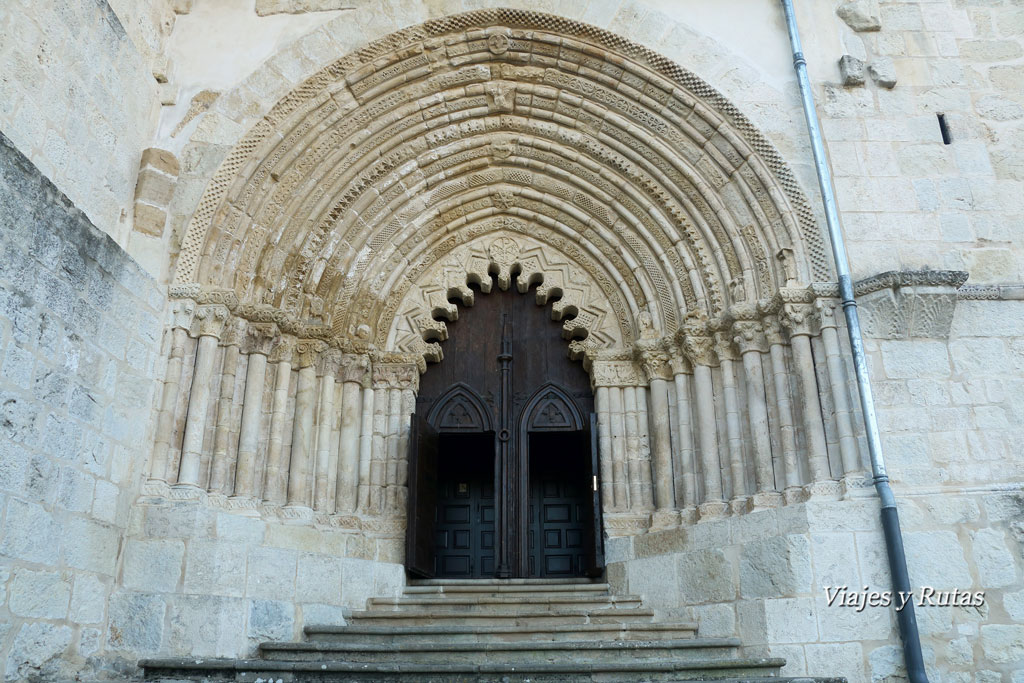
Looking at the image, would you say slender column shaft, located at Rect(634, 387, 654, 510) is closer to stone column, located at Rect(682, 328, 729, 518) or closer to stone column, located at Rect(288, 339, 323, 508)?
stone column, located at Rect(682, 328, 729, 518)

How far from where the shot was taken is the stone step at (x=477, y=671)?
4797mm

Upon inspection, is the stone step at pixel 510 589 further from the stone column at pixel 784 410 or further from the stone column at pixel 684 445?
the stone column at pixel 784 410

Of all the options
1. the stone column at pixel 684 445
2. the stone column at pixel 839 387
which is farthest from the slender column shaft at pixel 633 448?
the stone column at pixel 839 387

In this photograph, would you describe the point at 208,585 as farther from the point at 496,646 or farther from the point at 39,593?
the point at 496,646

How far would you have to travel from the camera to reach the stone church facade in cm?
519

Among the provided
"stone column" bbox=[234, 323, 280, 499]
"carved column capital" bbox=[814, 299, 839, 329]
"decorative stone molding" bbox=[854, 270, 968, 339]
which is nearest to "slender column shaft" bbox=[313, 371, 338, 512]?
"stone column" bbox=[234, 323, 280, 499]

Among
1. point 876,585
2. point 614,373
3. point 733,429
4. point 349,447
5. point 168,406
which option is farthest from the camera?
point 614,373

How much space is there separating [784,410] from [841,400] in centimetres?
43

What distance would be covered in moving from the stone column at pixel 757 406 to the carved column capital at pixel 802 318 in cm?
31

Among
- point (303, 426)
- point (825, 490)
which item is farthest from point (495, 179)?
point (825, 490)

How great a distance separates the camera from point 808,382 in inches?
234

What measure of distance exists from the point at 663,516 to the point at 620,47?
382 cm

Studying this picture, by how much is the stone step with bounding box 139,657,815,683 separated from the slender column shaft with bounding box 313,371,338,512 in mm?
1700

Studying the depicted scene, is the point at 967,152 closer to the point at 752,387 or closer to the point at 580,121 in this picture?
the point at 752,387
